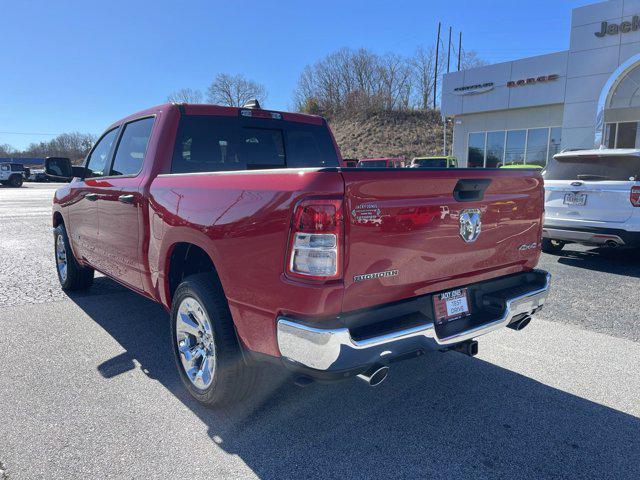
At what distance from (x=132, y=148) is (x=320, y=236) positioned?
8.81 ft

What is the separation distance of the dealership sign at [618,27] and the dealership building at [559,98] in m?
0.03

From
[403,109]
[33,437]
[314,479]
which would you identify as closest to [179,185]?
[33,437]

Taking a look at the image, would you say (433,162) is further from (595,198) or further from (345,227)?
(345,227)

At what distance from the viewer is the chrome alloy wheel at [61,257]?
5727 mm

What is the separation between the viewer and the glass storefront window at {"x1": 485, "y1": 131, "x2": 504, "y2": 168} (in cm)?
2427

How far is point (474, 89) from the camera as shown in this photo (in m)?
24.3

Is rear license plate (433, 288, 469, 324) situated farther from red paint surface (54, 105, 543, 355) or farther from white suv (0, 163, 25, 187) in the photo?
white suv (0, 163, 25, 187)

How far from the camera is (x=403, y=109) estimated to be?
51.7m

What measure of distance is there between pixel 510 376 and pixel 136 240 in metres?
3.03

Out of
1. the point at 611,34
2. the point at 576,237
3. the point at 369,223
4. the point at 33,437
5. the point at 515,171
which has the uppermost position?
the point at 611,34

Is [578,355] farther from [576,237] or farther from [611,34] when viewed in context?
[611,34]

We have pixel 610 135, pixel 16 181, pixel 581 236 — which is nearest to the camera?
pixel 581 236

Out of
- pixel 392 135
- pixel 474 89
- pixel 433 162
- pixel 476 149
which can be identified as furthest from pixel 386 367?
pixel 392 135

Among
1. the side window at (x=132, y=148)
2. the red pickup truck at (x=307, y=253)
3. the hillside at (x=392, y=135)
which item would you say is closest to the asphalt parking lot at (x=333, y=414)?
the red pickup truck at (x=307, y=253)
